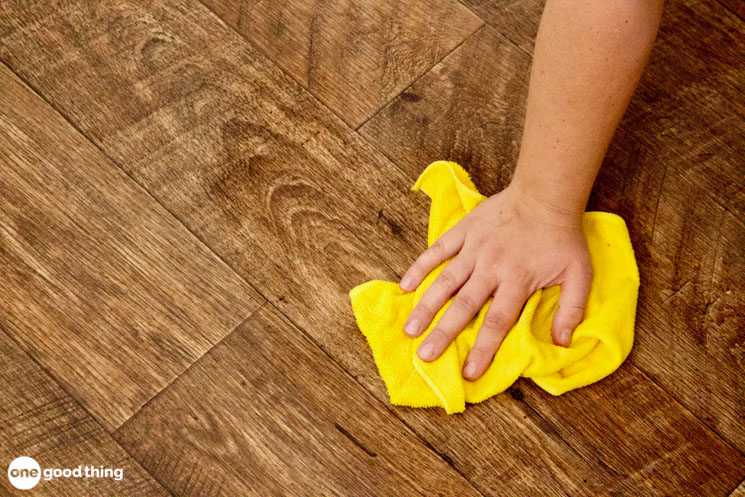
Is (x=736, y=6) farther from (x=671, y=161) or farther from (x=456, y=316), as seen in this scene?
(x=456, y=316)

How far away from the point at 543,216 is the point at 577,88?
0.49 ft

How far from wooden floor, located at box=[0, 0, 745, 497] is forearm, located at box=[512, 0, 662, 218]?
0.13m

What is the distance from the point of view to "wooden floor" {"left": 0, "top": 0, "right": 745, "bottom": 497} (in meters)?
0.78

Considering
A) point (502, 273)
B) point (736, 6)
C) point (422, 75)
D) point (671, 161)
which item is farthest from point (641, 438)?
point (736, 6)

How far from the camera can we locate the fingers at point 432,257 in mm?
849

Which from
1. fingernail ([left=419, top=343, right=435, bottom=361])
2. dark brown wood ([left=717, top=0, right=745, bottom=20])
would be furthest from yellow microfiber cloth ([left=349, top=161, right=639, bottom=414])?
dark brown wood ([left=717, top=0, right=745, bottom=20])

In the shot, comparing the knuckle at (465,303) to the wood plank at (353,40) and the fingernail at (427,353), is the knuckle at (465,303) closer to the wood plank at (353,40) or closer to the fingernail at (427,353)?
the fingernail at (427,353)

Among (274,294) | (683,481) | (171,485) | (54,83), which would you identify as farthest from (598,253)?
(54,83)

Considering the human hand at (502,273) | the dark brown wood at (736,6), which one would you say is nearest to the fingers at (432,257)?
the human hand at (502,273)

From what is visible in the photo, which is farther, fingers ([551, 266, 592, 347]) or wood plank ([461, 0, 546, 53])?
wood plank ([461, 0, 546, 53])

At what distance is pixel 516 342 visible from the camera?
32.0 inches

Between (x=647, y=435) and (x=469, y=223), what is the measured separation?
0.98ft

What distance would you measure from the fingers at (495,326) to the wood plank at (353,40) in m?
0.30

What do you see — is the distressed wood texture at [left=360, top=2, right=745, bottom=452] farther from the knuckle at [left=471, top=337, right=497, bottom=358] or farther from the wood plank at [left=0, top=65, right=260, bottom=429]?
the wood plank at [left=0, top=65, right=260, bottom=429]
